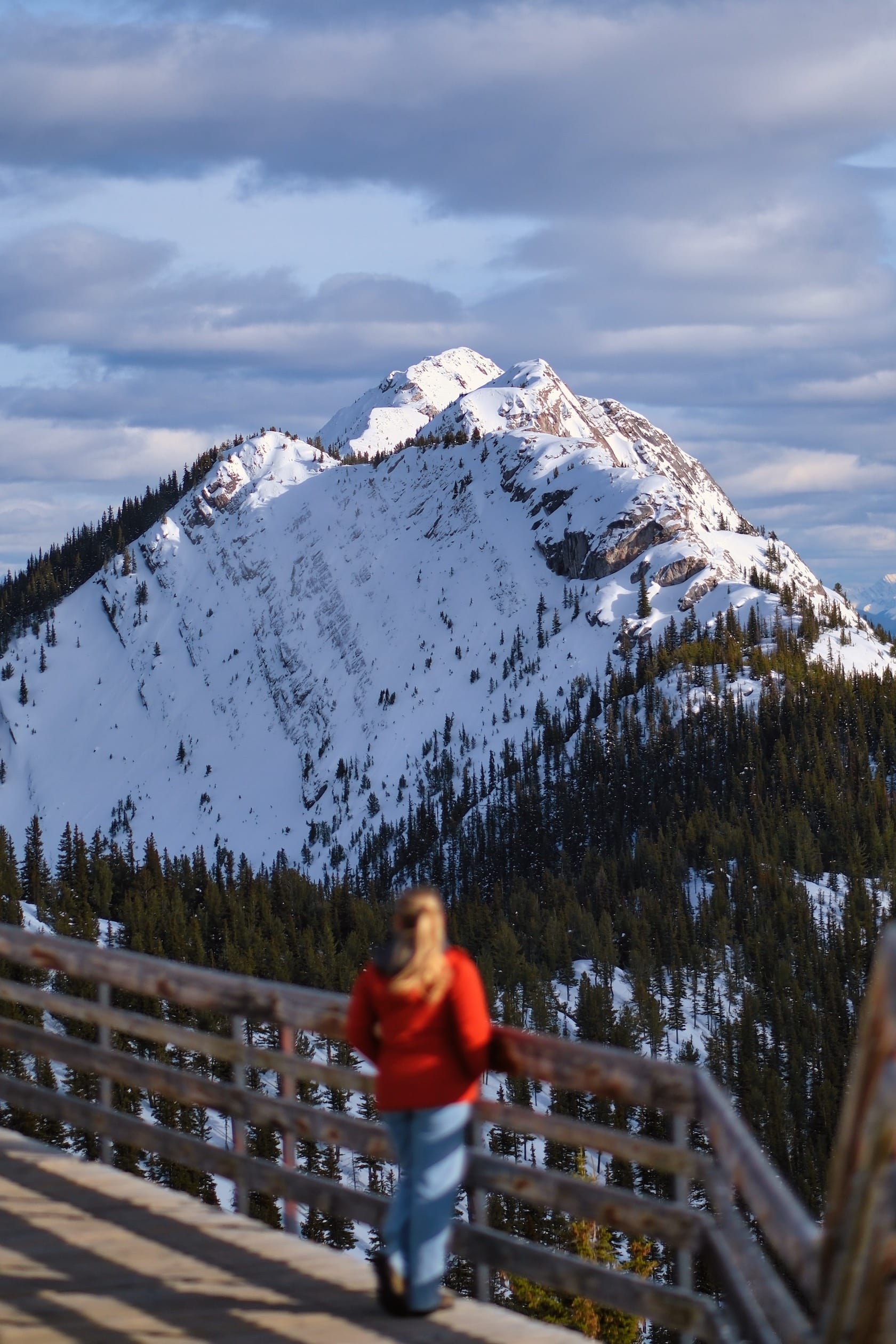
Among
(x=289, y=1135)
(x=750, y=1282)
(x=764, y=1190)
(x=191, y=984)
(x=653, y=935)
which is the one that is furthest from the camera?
(x=653, y=935)

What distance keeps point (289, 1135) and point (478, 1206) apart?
1.53m

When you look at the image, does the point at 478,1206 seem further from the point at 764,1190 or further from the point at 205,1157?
the point at 764,1190

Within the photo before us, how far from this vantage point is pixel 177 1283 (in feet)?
28.1

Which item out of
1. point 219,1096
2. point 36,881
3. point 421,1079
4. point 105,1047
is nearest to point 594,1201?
point 421,1079

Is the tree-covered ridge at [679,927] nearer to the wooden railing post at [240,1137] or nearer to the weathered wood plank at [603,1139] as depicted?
the wooden railing post at [240,1137]

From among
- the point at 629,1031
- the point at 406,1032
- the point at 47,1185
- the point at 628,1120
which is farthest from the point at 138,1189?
the point at 629,1031

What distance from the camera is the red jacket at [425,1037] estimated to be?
7.80 meters

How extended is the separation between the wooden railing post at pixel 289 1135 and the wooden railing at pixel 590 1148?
34 millimetres

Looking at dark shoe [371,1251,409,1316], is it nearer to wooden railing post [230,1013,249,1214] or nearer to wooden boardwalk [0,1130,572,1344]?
wooden boardwalk [0,1130,572,1344]

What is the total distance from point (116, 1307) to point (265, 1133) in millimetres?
95858

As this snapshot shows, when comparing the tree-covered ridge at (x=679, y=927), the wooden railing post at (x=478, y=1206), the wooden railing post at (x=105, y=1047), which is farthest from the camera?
the tree-covered ridge at (x=679, y=927)

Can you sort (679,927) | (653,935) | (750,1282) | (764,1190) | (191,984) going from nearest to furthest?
(764,1190)
(750,1282)
(191,984)
(679,927)
(653,935)

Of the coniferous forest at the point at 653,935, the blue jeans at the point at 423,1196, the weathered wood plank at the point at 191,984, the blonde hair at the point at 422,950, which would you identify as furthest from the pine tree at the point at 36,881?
the blonde hair at the point at 422,950

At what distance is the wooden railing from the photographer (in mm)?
5082
